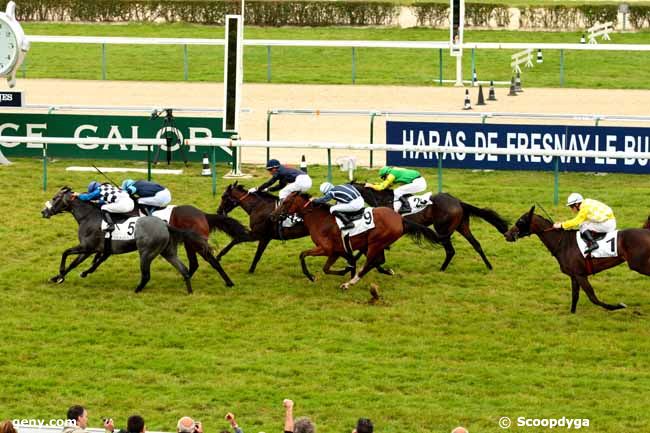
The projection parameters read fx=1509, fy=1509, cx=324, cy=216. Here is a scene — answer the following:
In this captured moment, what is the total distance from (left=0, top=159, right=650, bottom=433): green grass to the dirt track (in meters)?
7.52

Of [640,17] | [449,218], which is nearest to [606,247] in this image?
[449,218]

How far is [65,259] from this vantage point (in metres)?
16.2

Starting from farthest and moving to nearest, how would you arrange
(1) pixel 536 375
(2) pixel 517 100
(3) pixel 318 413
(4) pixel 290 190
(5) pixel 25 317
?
(2) pixel 517 100
(4) pixel 290 190
(5) pixel 25 317
(1) pixel 536 375
(3) pixel 318 413

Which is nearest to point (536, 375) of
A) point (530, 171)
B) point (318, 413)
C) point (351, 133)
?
point (318, 413)

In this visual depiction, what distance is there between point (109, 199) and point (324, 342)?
10.5 feet

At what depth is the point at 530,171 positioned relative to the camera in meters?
22.1

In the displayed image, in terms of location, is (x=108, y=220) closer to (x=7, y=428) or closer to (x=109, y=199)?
(x=109, y=199)

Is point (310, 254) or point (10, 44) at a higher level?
point (10, 44)

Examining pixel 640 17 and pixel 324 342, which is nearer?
pixel 324 342

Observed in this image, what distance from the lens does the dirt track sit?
25844 millimetres

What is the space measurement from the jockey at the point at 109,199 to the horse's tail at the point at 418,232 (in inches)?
116

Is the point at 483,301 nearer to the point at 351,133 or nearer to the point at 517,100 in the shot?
the point at 351,133

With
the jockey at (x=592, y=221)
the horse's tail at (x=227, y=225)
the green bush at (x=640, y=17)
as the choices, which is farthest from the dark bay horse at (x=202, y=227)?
the green bush at (x=640, y=17)

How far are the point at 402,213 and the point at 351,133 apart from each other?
8.02 m
